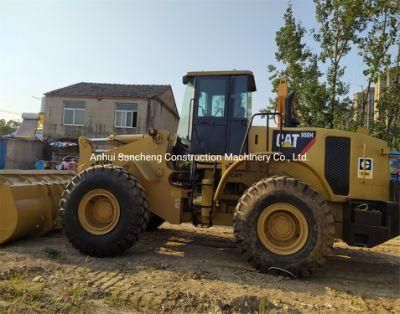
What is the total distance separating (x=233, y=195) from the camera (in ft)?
23.0

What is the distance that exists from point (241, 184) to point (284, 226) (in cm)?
123

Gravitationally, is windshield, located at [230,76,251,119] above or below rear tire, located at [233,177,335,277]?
above

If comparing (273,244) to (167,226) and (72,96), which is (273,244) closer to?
(167,226)

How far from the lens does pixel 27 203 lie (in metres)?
7.22

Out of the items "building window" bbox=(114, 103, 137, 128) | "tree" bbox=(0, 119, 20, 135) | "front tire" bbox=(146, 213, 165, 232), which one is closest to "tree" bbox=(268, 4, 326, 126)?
"front tire" bbox=(146, 213, 165, 232)

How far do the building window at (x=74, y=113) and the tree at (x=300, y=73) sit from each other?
17786 mm

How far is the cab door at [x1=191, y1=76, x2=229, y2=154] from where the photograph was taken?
720 cm

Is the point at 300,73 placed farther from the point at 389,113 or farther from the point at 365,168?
the point at 365,168

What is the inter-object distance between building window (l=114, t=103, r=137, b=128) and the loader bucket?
22757 mm

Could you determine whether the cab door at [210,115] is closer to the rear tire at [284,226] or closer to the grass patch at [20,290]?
the rear tire at [284,226]

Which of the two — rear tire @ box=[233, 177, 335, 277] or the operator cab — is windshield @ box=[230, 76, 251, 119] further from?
rear tire @ box=[233, 177, 335, 277]

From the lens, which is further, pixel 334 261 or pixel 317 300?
pixel 334 261

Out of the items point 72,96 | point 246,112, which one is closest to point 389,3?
point 246,112

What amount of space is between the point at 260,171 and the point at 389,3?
13.9 metres
